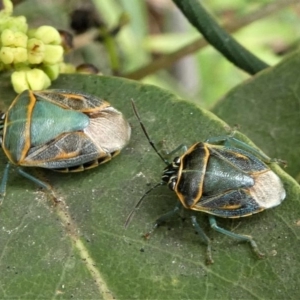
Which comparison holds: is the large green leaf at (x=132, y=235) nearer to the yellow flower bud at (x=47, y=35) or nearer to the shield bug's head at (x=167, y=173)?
the shield bug's head at (x=167, y=173)

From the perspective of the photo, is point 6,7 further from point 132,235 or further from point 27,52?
point 132,235

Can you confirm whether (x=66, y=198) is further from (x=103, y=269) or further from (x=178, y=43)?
(x=178, y=43)

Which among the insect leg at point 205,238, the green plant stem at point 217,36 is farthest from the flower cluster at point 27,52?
the insect leg at point 205,238

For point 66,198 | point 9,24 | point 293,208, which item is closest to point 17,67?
point 9,24

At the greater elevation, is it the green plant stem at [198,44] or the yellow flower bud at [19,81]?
the yellow flower bud at [19,81]

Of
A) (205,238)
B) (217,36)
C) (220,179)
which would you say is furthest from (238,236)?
(217,36)
